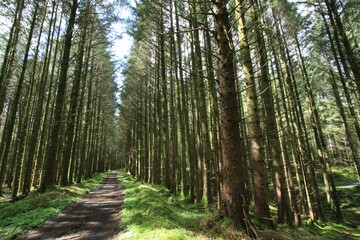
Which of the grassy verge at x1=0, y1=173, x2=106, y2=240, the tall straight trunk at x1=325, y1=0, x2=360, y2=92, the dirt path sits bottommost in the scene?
the dirt path

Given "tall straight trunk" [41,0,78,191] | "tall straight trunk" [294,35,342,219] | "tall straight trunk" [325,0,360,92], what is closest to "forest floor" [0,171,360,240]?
"tall straight trunk" [41,0,78,191]

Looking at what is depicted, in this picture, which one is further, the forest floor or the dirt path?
the dirt path

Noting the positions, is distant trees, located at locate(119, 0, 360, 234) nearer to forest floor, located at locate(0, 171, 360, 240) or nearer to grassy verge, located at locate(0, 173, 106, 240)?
forest floor, located at locate(0, 171, 360, 240)

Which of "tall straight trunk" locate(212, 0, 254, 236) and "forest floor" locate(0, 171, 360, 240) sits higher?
"tall straight trunk" locate(212, 0, 254, 236)

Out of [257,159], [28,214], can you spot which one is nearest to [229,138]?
[257,159]

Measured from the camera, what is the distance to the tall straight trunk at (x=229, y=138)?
3.33 m

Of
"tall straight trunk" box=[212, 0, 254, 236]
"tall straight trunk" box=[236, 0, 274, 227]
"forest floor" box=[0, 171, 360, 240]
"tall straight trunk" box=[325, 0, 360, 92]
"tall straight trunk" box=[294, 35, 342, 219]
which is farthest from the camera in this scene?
"tall straight trunk" box=[294, 35, 342, 219]

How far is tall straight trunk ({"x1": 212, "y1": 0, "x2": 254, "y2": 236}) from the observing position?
3.33m

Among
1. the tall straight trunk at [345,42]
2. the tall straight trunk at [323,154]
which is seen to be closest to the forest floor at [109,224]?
the tall straight trunk at [345,42]

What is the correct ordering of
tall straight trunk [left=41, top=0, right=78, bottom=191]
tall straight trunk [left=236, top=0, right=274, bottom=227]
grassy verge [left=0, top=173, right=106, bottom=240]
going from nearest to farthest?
tall straight trunk [left=236, top=0, right=274, bottom=227], grassy verge [left=0, top=173, right=106, bottom=240], tall straight trunk [left=41, top=0, right=78, bottom=191]

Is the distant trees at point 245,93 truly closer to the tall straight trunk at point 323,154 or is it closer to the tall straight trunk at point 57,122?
the tall straight trunk at point 323,154

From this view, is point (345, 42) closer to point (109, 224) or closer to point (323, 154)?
point (323, 154)

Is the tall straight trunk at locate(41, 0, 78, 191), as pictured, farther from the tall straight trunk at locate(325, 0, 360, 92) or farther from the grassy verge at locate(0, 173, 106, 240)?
the tall straight trunk at locate(325, 0, 360, 92)

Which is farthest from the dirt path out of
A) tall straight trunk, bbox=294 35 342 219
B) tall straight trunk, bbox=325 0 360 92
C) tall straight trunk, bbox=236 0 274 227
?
tall straight trunk, bbox=294 35 342 219
